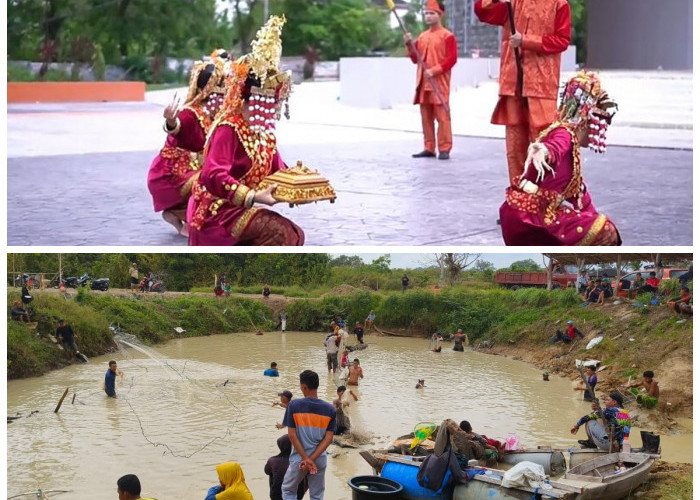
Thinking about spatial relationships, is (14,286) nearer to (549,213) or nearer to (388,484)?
(388,484)

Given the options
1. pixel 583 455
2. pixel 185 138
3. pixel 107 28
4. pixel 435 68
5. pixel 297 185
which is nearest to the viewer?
pixel 297 185

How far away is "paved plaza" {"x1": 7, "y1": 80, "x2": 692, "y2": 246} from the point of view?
6.18 m

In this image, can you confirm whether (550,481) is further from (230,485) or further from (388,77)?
(388,77)

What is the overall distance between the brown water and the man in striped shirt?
0.21m

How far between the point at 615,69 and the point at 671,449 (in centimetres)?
1137

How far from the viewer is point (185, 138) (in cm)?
510

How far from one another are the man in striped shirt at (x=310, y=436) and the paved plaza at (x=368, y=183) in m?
1.38

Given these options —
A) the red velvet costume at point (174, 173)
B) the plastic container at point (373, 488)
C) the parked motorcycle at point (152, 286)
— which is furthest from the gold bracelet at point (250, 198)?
the plastic container at point (373, 488)

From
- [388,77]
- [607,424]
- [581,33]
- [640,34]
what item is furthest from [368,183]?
[640,34]

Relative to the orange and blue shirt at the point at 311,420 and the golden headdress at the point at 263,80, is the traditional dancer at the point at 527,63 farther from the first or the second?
the orange and blue shirt at the point at 311,420

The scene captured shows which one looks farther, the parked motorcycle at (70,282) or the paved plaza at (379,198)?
the paved plaza at (379,198)

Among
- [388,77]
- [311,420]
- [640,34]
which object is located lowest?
[311,420]

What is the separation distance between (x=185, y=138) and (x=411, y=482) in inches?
67.9

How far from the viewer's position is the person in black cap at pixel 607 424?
16.4 feet
